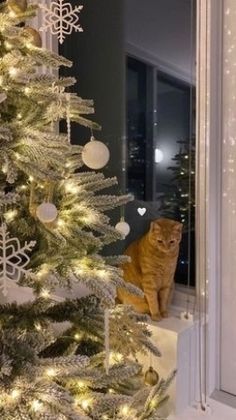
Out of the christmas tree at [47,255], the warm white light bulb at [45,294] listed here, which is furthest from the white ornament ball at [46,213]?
the warm white light bulb at [45,294]

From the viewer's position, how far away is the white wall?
160 centimetres

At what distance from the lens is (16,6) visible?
42.3 inches

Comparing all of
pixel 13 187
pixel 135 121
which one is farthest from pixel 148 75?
pixel 13 187

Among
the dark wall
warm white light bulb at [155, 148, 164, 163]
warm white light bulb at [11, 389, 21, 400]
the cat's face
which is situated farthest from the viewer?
the dark wall

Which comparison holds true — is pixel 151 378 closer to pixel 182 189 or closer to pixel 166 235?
pixel 166 235

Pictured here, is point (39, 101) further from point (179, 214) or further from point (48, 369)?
point (179, 214)

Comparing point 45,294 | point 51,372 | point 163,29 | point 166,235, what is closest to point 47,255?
point 45,294

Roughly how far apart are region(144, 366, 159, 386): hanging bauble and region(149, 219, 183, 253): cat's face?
433 millimetres

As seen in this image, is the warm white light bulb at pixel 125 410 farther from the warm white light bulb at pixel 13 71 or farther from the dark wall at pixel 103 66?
the dark wall at pixel 103 66

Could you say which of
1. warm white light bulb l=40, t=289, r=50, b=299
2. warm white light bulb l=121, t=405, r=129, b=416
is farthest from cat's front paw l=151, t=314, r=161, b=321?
warm white light bulb l=40, t=289, r=50, b=299

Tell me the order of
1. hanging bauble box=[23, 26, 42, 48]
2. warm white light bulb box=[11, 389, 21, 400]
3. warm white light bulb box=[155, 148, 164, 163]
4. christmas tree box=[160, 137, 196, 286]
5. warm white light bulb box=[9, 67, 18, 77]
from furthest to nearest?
warm white light bulb box=[155, 148, 164, 163], christmas tree box=[160, 137, 196, 286], hanging bauble box=[23, 26, 42, 48], warm white light bulb box=[9, 67, 18, 77], warm white light bulb box=[11, 389, 21, 400]

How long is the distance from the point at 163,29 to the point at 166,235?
0.85 meters

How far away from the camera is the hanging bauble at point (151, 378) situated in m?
1.46

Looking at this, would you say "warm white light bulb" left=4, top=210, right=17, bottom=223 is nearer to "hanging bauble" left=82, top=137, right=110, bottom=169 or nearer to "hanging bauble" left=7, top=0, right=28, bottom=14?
"hanging bauble" left=82, top=137, right=110, bottom=169
